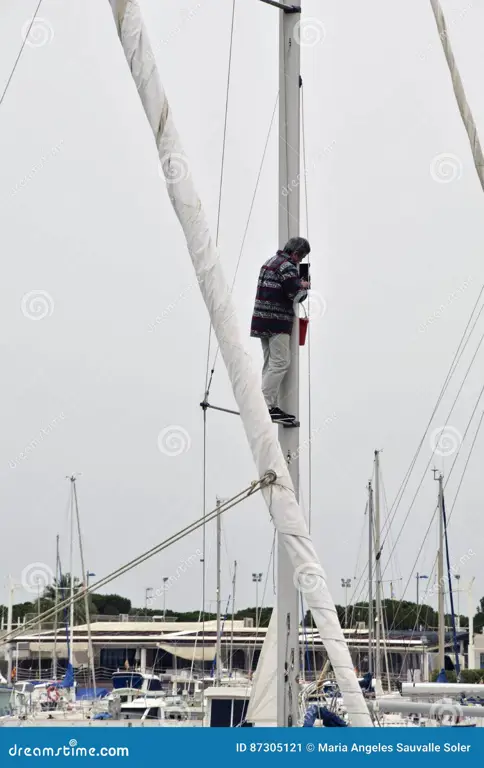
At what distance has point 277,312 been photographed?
33.3 feet

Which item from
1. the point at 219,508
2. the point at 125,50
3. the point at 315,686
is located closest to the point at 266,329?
the point at 219,508

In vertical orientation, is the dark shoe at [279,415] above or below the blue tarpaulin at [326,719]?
above

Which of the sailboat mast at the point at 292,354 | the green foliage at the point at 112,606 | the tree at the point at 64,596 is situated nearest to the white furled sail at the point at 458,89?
the sailboat mast at the point at 292,354

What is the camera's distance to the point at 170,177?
783 centimetres

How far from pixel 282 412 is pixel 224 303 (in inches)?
93.6

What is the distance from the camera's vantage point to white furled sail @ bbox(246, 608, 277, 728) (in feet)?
33.7

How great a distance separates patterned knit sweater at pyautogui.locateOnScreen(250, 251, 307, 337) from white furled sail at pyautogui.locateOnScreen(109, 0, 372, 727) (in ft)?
7.19

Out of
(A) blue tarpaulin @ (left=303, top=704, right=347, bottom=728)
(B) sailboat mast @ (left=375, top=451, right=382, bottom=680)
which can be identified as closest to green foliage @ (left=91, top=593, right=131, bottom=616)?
(B) sailboat mast @ (left=375, top=451, right=382, bottom=680)

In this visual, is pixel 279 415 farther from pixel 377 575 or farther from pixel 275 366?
pixel 377 575

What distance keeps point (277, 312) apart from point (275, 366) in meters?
0.46

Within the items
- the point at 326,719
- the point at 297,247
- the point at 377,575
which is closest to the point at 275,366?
the point at 297,247
